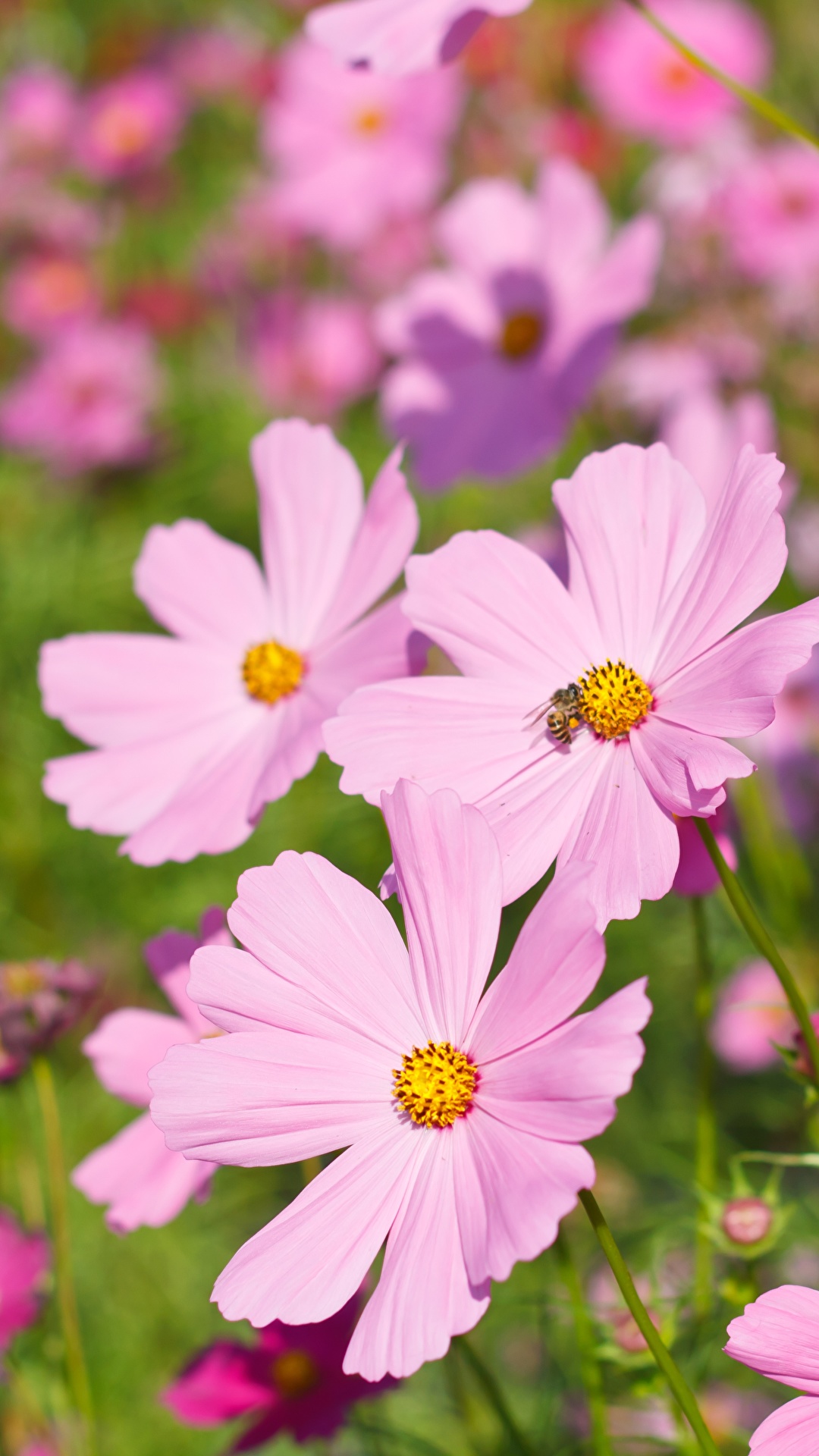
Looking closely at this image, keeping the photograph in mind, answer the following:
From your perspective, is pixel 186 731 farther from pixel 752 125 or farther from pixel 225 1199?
pixel 752 125

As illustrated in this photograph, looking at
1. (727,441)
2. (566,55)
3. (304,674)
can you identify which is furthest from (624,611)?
(566,55)

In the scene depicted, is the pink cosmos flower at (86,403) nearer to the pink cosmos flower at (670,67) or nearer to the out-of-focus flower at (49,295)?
the out-of-focus flower at (49,295)

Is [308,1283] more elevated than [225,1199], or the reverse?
[308,1283]

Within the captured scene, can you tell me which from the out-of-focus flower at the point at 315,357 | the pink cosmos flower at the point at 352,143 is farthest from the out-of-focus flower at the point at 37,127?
the out-of-focus flower at the point at 315,357

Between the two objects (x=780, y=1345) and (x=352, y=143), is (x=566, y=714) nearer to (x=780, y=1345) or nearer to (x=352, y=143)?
(x=780, y=1345)

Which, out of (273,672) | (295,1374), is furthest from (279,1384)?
(273,672)

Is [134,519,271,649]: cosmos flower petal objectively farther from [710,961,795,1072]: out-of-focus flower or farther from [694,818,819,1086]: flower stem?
[710,961,795,1072]: out-of-focus flower
